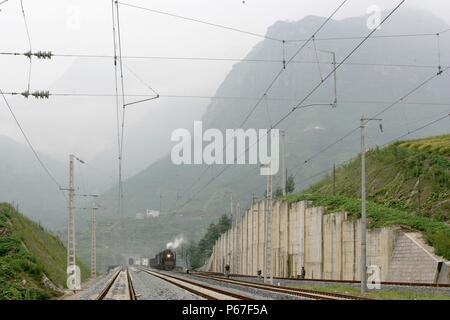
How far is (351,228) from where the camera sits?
66438mm

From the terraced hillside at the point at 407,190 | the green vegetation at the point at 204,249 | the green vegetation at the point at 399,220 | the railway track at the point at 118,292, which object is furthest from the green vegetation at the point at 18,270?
the green vegetation at the point at 204,249

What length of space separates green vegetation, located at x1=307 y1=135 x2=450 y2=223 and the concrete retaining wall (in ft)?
30.1

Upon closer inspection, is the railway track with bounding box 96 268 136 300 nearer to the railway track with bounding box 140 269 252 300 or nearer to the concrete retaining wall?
the railway track with bounding box 140 269 252 300

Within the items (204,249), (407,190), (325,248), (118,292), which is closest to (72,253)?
(118,292)

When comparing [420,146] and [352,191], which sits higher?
[420,146]

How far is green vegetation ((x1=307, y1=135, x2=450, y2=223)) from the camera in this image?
72.0 meters

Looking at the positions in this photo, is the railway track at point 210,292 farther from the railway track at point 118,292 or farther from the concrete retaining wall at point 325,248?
the concrete retaining wall at point 325,248

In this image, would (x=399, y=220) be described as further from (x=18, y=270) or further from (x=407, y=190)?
(x=18, y=270)

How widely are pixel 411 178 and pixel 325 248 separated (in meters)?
14.5

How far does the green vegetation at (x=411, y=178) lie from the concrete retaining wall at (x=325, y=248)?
9.17 metres

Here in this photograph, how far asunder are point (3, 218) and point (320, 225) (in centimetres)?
3676

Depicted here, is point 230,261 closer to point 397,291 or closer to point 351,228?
point 351,228
